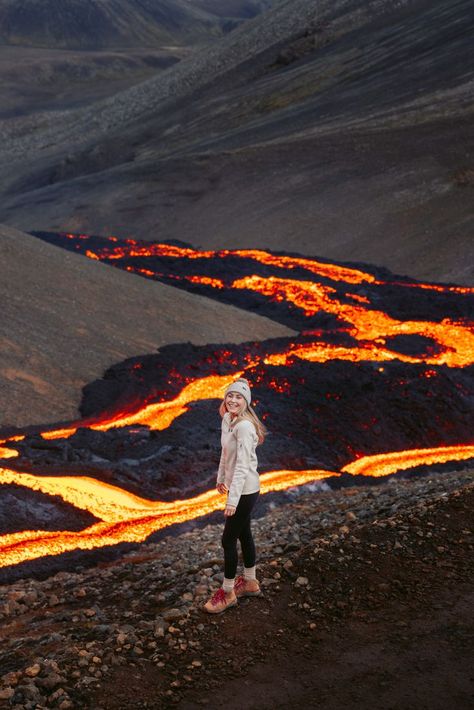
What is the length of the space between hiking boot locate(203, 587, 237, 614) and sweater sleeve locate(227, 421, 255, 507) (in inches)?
30.0

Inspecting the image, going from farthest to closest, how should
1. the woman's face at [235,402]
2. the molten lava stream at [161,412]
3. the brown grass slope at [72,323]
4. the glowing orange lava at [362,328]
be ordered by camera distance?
1. the glowing orange lava at [362,328]
2. the brown grass slope at [72,323]
3. the molten lava stream at [161,412]
4. the woman's face at [235,402]

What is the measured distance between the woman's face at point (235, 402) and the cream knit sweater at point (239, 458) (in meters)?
A: 0.08

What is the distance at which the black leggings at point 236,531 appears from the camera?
6.71 metres

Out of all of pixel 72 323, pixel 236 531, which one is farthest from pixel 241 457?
pixel 72 323

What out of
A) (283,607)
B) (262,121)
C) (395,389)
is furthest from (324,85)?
(283,607)

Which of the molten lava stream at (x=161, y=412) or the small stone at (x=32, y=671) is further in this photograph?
the molten lava stream at (x=161, y=412)

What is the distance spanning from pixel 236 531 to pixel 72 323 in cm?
1407

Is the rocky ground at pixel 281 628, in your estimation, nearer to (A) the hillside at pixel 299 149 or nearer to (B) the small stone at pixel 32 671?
(B) the small stone at pixel 32 671

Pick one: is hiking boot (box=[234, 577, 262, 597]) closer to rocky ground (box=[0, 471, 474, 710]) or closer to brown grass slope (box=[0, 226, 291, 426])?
rocky ground (box=[0, 471, 474, 710])

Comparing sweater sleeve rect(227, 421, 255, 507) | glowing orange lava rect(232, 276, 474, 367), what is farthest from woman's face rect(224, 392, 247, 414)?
glowing orange lava rect(232, 276, 474, 367)

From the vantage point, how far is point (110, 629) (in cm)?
678

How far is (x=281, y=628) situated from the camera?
664 centimetres

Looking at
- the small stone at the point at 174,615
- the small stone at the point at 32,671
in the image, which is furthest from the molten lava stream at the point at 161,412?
the small stone at the point at 32,671

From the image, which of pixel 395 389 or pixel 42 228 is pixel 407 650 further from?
pixel 42 228
